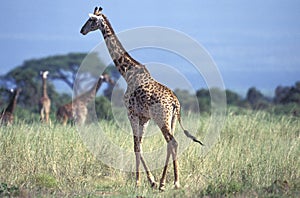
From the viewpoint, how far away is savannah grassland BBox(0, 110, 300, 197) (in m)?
6.44

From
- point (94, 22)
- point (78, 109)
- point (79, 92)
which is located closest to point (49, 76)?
point (79, 92)

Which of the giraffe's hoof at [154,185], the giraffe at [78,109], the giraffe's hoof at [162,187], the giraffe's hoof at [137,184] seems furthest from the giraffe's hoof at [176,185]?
the giraffe at [78,109]

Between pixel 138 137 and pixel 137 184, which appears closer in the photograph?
pixel 137 184

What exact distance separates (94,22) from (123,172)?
186cm

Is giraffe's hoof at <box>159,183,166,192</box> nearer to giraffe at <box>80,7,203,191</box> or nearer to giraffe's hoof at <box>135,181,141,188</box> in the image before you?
giraffe at <box>80,7,203,191</box>

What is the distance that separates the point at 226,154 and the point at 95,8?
244cm

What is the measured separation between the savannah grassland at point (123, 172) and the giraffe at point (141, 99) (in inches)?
14.2

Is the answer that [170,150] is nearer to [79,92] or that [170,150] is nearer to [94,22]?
[94,22]

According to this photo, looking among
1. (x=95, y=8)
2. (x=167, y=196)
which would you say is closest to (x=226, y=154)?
(x=167, y=196)

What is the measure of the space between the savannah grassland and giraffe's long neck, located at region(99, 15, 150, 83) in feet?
4.03

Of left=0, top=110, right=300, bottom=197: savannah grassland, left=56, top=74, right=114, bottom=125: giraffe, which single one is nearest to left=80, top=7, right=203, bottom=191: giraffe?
left=0, top=110, right=300, bottom=197: savannah grassland

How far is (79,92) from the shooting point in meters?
18.3

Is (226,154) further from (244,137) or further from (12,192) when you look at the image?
(12,192)

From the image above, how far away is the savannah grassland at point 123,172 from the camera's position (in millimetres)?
6438
